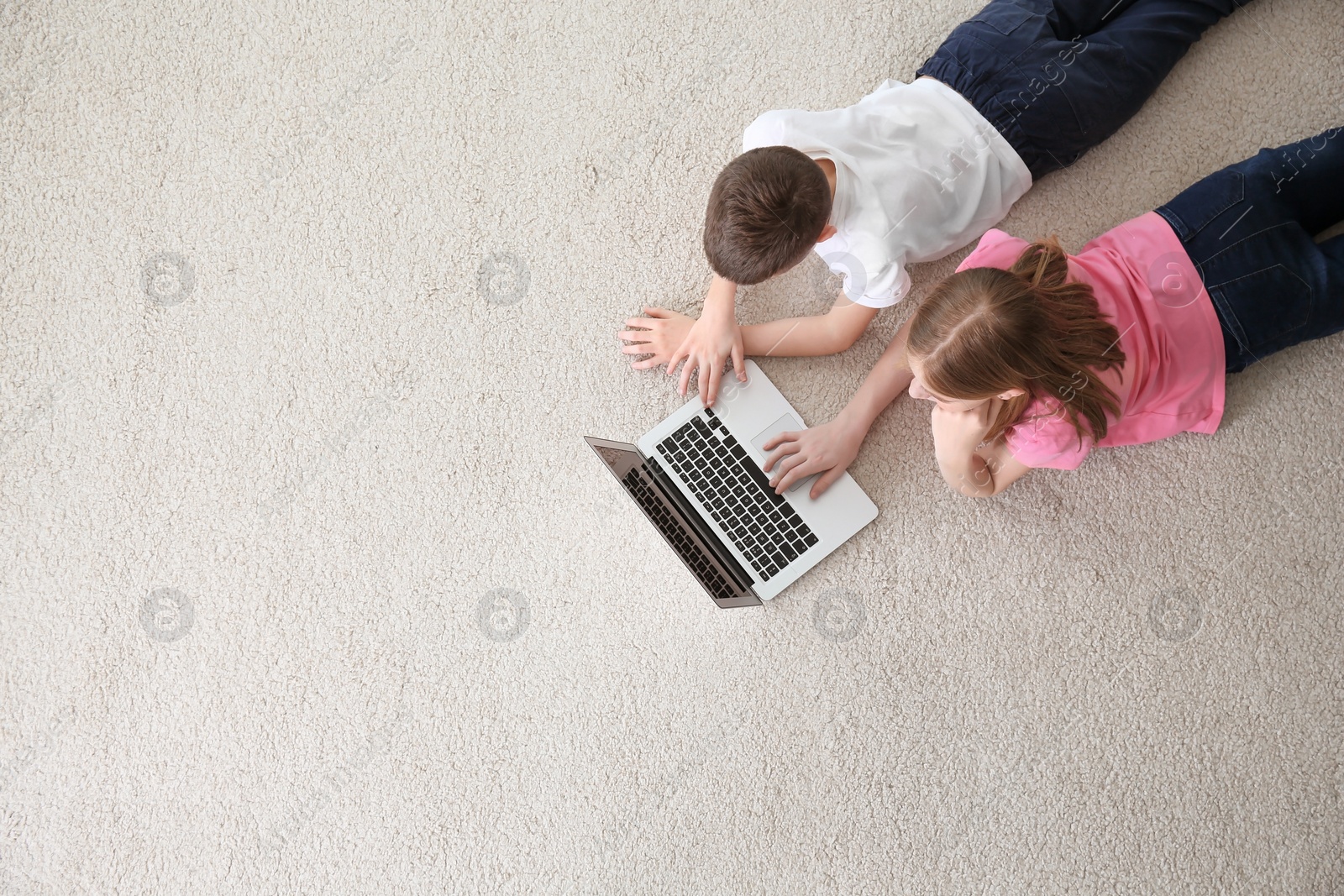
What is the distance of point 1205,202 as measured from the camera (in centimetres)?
99

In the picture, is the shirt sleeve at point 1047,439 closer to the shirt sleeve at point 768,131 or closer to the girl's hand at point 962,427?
the girl's hand at point 962,427

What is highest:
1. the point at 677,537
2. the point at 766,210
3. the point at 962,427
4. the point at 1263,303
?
the point at 766,210

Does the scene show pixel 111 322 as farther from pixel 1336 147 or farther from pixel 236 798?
pixel 1336 147

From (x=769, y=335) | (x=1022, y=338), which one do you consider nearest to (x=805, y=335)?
(x=769, y=335)

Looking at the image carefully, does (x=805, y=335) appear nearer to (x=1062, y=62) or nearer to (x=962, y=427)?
(x=962, y=427)

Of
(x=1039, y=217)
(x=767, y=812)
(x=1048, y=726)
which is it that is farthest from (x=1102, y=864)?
(x=1039, y=217)

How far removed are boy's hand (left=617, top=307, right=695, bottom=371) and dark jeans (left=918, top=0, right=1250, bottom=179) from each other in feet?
1.51

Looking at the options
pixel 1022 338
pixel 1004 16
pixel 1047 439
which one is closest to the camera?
pixel 1022 338

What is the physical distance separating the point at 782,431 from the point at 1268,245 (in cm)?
62

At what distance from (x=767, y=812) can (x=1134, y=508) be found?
2.13 feet

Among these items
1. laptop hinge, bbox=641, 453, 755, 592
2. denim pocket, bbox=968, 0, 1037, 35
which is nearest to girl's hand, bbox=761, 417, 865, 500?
laptop hinge, bbox=641, 453, 755, 592

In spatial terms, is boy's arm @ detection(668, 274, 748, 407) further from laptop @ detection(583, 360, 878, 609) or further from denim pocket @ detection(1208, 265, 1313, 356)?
denim pocket @ detection(1208, 265, 1313, 356)

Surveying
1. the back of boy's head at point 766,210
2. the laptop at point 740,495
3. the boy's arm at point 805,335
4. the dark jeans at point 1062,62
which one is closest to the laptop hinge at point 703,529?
the laptop at point 740,495

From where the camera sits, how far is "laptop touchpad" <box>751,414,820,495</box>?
1.07 m
